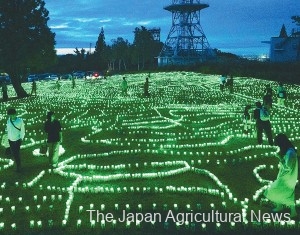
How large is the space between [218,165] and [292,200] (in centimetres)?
432

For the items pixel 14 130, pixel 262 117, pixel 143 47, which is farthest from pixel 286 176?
pixel 143 47

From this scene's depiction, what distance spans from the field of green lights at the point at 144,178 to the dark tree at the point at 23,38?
16593mm

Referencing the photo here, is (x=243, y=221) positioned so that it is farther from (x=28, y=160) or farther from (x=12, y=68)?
(x=12, y=68)

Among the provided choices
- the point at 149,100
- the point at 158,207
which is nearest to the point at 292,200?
the point at 158,207

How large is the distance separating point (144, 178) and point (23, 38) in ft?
93.1

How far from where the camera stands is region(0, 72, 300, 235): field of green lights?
8.52 meters

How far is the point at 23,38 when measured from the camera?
36.4m

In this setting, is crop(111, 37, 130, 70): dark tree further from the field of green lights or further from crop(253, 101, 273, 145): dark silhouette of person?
crop(253, 101, 273, 145): dark silhouette of person

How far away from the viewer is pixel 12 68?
3669cm

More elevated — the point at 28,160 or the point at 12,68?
the point at 12,68

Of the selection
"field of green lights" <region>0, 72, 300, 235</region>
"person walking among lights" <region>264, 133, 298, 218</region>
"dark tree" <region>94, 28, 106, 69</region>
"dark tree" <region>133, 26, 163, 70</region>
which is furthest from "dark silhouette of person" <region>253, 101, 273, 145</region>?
"dark tree" <region>94, 28, 106, 69</region>

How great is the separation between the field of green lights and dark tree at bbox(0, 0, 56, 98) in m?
16.6

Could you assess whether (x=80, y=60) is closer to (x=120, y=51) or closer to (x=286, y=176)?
(x=120, y=51)

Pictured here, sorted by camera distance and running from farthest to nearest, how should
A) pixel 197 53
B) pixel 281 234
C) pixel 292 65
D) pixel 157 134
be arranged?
pixel 197 53
pixel 292 65
pixel 157 134
pixel 281 234
